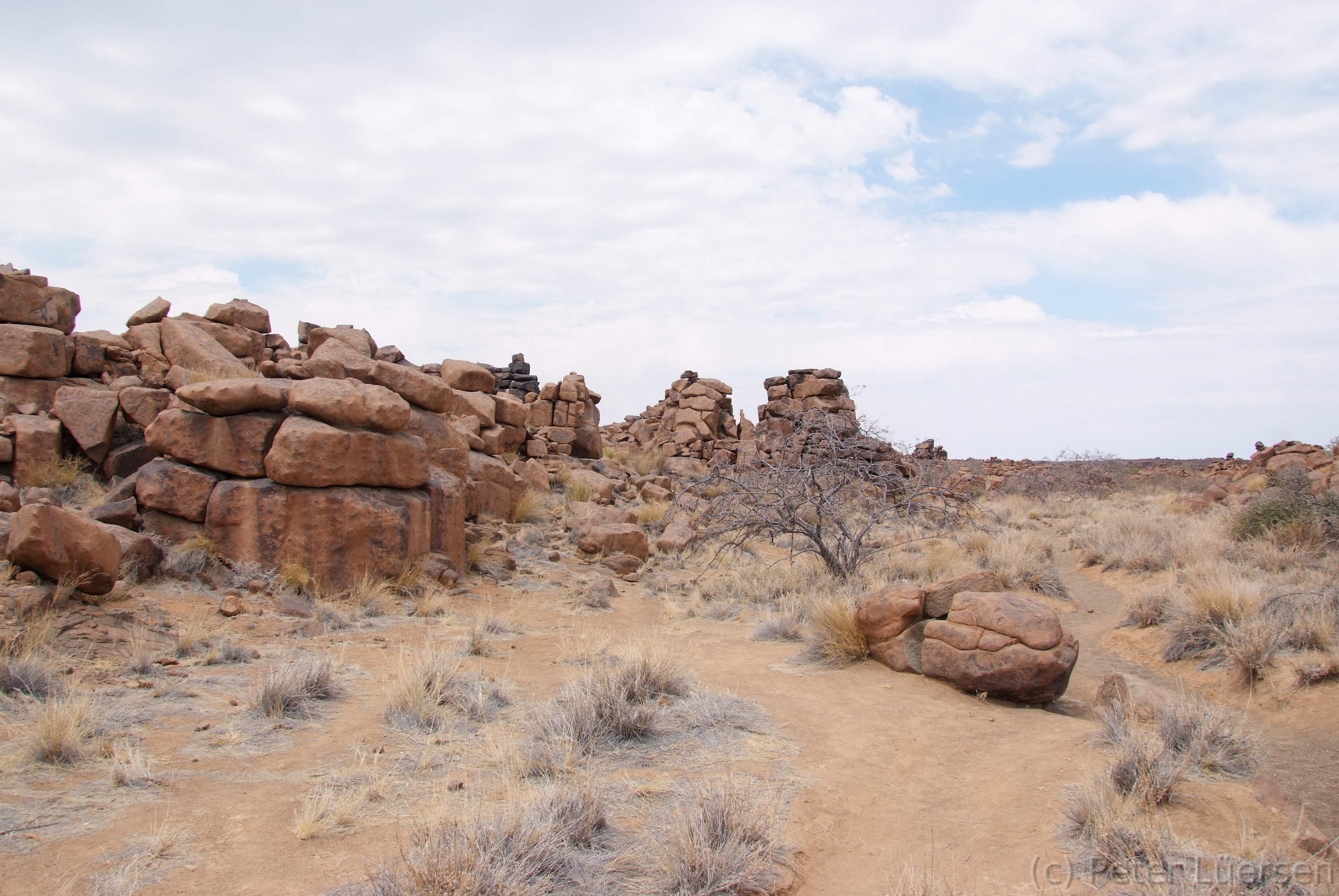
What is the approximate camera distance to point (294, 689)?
601cm

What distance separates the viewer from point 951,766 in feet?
18.0

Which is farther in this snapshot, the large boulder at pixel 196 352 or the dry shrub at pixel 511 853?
the large boulder at pixel 196 352

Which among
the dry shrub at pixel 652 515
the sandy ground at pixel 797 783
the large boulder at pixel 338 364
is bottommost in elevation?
the sandy ground at pixel 797 783

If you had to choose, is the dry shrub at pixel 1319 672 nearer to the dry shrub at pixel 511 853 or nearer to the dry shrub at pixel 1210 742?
the dry shrub at pixel 1210 742

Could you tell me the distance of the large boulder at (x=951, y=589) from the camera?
24.8 ft

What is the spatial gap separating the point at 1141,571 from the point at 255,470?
42.5 feet

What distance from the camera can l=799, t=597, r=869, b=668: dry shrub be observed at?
8047 millimetres

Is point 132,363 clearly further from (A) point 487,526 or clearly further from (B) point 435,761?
(B) point 435,761

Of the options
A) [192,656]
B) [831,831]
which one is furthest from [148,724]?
[831,831]

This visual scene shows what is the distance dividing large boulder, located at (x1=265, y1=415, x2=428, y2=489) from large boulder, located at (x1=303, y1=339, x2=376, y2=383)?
1603 mm

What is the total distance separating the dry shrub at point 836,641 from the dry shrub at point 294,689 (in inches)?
176

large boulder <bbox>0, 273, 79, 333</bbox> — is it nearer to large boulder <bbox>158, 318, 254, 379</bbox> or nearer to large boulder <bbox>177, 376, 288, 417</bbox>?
large boulder <bbox>158, 318, 254, 379</bbox>

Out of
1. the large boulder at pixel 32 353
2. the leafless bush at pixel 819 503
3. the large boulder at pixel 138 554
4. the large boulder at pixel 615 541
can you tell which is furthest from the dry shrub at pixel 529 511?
the large boulder at pixel 32 353

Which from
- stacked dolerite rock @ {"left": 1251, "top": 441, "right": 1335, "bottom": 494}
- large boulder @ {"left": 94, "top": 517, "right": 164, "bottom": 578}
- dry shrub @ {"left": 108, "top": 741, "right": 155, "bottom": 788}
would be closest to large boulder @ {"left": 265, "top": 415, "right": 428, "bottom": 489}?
large boulder @ {"left": 94, "top": 517, "right": 164, "bottom": 578}
